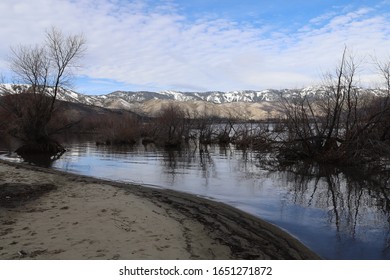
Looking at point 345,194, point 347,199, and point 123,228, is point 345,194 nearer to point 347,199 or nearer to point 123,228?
point 347,199

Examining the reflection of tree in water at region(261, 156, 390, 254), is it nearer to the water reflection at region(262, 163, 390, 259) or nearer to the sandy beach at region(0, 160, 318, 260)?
the water reflection at region(262, 163, 390, 259)

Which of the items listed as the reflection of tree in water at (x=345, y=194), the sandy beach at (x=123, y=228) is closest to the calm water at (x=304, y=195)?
the reflection of tree in water at (x=345, y=194)

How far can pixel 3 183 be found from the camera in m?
12.7

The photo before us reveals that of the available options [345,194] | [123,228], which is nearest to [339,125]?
[345,194]

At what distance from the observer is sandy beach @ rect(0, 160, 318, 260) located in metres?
6.79

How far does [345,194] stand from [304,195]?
5.94 feet

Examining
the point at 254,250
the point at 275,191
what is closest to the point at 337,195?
the point at 275,191

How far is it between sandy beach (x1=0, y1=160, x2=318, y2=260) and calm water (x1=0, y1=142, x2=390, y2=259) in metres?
1.10

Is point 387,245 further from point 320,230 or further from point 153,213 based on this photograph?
point 153,213

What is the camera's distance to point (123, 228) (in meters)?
8.25

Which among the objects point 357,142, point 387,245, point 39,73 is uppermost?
point 39,73

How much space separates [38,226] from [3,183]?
5580 mm

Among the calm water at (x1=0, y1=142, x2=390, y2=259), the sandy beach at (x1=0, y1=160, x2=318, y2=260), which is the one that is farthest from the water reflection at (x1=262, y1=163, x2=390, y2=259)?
the sandy beach at (x1=0, y1=160, x2=318, y2=260)

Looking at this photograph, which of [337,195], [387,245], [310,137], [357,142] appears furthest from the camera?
[310,137]
